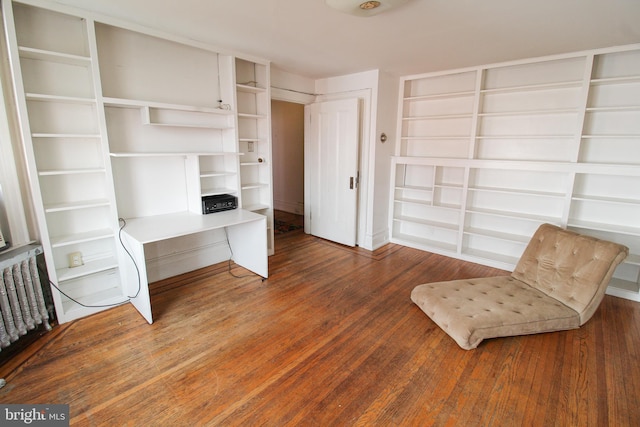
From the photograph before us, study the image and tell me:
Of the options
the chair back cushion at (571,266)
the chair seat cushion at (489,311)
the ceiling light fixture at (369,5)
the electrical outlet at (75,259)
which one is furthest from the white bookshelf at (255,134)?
the chair back cushion at (571,266)

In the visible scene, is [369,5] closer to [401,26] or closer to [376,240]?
[401,26]

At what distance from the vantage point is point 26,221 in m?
2.51

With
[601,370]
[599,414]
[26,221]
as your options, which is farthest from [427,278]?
[26,221]

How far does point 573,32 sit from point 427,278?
2.61 meters

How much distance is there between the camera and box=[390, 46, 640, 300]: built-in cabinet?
10.3 feet

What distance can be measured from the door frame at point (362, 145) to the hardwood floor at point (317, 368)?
152 cm

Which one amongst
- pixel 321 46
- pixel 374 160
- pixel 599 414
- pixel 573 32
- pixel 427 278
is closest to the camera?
pixel 599 414

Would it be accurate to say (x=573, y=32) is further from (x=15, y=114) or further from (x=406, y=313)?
(x=15, y=114)

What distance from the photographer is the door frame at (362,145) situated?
13.6 feet

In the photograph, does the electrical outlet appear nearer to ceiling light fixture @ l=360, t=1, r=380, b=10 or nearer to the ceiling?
the ceiling

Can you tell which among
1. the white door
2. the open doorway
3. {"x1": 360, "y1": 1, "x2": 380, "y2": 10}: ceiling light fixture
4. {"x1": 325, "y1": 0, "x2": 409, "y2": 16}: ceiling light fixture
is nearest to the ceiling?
{"x1": 325, "y1": 0, "x2": 409, "y2": 16}: ceiling light fixture

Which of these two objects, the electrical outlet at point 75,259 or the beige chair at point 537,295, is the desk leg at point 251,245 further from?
the beige chair at point 537,295

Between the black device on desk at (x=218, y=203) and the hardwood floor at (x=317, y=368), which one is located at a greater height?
the black device on desk at (x=218, y=203)

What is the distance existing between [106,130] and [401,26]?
2.60 m
